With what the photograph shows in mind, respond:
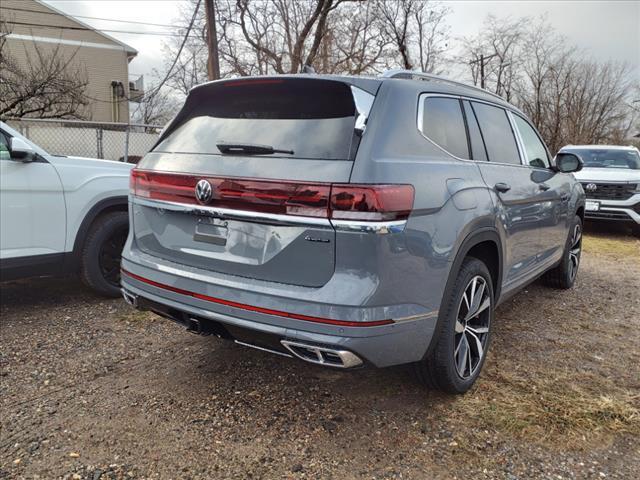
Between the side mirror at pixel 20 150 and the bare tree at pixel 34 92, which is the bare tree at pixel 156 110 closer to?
the bare tree at pixel 34 92

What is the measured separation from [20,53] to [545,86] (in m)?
29.4

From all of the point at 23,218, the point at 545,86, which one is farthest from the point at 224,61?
the point at 23,218

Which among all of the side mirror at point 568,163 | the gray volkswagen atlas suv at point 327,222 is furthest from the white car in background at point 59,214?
the side mirror at point 568,163

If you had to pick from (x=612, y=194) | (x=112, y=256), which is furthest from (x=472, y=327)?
(x=612, y=194)

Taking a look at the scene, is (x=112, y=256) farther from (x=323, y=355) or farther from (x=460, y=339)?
(x=460, y=339)

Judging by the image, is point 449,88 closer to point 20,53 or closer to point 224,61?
point 224,61

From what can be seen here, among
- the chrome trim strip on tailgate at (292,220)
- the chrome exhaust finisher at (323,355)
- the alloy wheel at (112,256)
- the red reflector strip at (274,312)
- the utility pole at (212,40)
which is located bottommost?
the alloy wheel at (112,256)

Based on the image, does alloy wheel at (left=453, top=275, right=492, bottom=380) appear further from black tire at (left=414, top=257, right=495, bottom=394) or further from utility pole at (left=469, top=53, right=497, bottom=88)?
utility pole at (left=469, top=53, right=497, bottom=88)

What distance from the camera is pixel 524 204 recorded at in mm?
3516

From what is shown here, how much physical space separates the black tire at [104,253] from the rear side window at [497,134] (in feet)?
10.6

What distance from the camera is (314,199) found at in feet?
6.97

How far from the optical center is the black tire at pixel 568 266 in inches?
200

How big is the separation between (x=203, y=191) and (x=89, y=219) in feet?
8.00

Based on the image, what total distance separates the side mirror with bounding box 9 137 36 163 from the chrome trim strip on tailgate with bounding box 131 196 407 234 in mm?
2177
